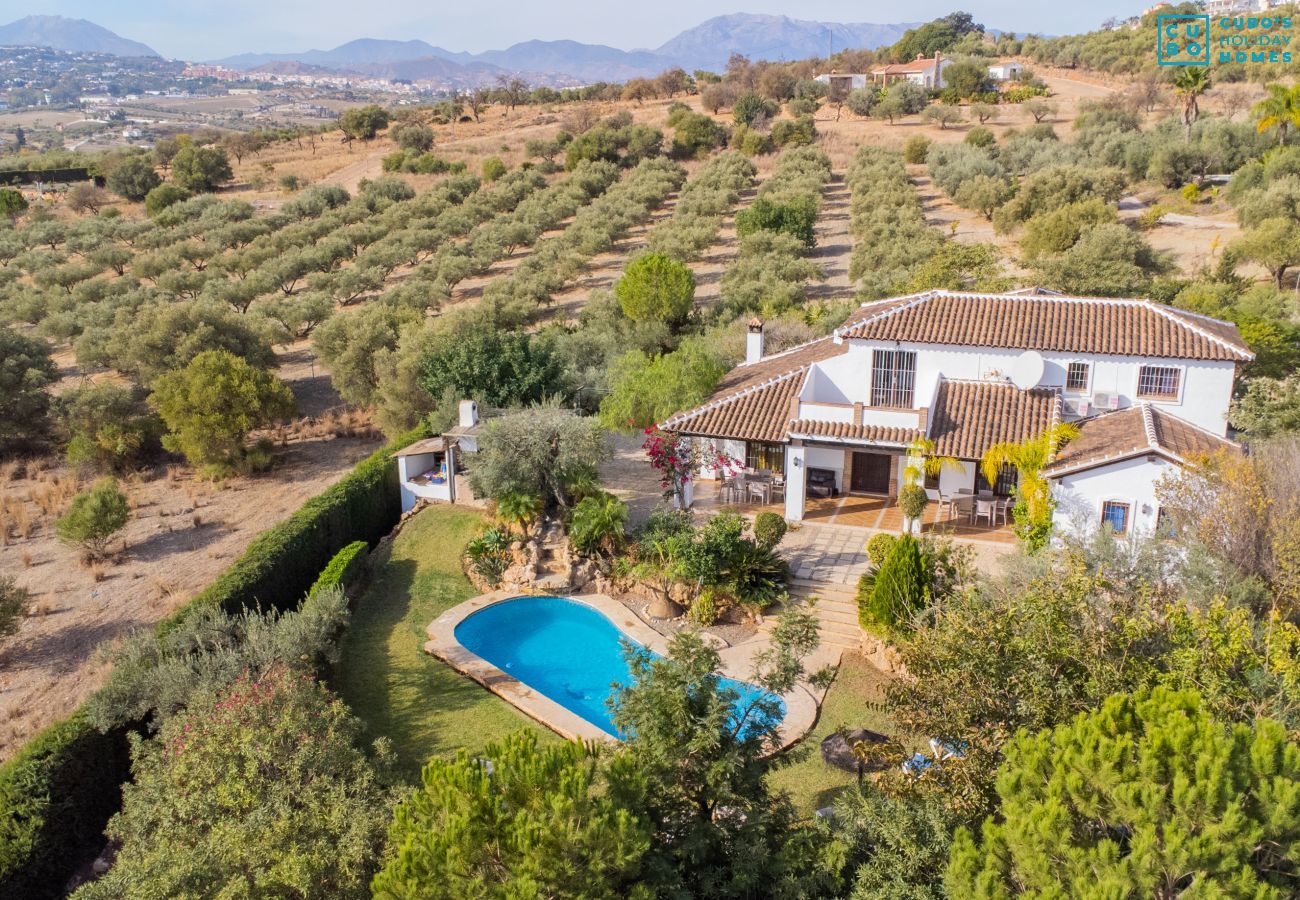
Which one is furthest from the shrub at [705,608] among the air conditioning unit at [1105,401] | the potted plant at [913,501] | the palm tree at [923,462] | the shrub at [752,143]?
→ the shrub at [752,143]

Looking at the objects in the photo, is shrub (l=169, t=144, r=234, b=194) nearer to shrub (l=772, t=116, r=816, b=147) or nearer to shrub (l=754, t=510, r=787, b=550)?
shrub (l=772, t=116, r=816, b=147)

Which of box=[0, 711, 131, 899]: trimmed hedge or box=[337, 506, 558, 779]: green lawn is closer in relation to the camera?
box=[0, 711, 131, 899]: trimmed hedge

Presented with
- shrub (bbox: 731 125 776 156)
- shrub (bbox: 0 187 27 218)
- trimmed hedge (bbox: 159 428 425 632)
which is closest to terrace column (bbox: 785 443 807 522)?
trimmed hedge (bbox: 159 428 425 632)

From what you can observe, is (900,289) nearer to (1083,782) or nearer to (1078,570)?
(1078,570)

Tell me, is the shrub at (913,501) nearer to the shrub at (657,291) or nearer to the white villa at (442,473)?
the white villa at (442,473)

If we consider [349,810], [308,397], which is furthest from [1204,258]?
[349,810]

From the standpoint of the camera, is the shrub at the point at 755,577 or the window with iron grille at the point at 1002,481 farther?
the window with iron grille at the point at 1002,481

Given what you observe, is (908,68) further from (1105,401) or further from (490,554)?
(490,554)
